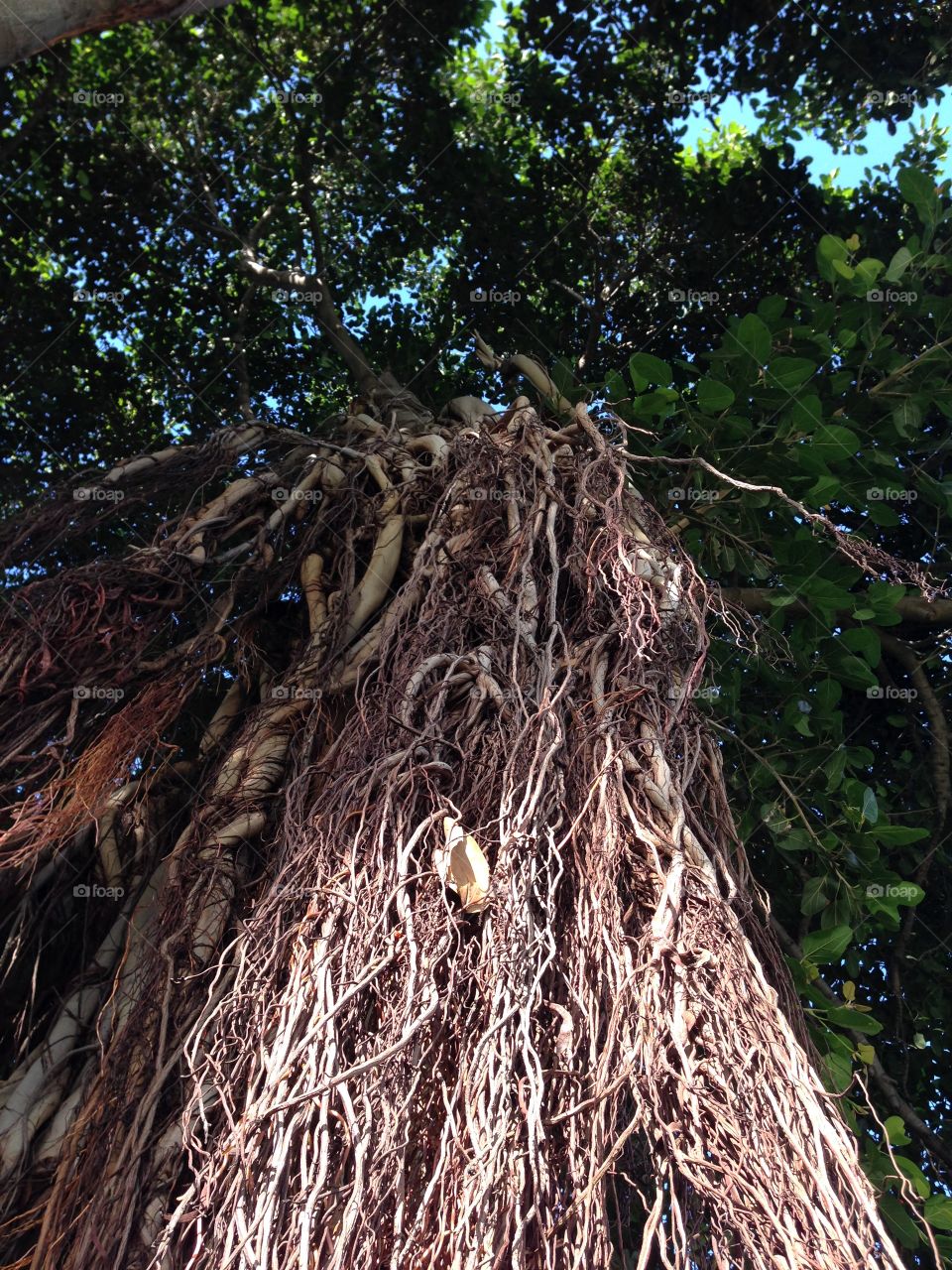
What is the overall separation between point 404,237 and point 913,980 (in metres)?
→ 2.78

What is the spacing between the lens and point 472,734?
4.89 ft

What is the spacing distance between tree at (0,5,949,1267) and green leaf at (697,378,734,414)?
12 millimetres

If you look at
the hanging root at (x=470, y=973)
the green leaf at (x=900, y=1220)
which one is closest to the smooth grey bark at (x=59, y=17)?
the hanging root at (x=470, y=973)

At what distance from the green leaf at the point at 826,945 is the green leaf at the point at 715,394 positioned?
999 millimetres

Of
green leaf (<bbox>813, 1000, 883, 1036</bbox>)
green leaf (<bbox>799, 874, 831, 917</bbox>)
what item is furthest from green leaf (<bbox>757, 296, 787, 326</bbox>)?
green leaf (<bbox>813, 1000, 883, 1036</bbox>)

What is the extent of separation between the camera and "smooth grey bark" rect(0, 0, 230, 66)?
1.89 meters

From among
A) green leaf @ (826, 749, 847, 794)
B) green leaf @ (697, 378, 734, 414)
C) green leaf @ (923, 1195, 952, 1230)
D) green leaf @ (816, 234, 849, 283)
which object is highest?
green leaf @ (816, 234, 849, 283)

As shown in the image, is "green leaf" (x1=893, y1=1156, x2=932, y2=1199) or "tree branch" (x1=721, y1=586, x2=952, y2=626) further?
"tree branch" (x1=721, y1=586, x2=952, y2=626)

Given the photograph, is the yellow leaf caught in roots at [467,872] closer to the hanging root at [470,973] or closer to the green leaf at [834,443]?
the hanging root at [470,973]

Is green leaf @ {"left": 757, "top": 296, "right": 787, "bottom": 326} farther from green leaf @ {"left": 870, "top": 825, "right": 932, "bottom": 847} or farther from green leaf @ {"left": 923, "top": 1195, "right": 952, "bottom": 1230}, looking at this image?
green leaf @ {"left": 923, "top": 1195, "right": 952, "bottom": 1230}

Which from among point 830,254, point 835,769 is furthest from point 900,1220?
point 830,254

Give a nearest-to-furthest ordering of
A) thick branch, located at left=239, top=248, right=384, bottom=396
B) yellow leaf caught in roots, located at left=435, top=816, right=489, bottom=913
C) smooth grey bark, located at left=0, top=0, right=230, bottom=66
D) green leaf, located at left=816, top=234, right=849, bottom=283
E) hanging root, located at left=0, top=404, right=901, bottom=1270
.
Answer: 1. hanging root, located at left=0, top=404, right=901, bottom=1270
2. yellow leaf caught in roots, located at left=435, top=816, right=489, bottom=913
3. smooth grey bark, located at left=0, top=0, right=230, bottom=66
4. green leaf, located at left=816, top=234, right=849, bottom=283
5. thick branch, located at left=239, top=248, right=384, bottom=396

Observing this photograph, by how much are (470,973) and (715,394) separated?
132 centimetres

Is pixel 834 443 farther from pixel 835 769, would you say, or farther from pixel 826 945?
pixel 826 945
